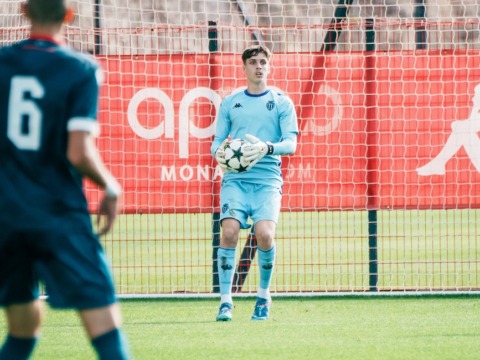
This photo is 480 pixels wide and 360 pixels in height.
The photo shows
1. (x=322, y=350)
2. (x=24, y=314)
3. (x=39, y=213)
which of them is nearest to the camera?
(x=39, y=213)

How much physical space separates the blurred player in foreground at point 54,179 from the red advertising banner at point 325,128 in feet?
18.1

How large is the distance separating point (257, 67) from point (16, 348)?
406 centimetres

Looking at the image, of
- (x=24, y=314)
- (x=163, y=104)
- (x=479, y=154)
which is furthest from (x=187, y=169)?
(x=24, y=314)

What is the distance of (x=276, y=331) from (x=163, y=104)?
318cm

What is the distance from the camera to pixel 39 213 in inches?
153

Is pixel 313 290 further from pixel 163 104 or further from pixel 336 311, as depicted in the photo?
pixel 163 104

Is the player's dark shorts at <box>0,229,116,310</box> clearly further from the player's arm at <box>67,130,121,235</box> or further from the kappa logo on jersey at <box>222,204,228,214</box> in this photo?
the kappa logo on jersey at <box>222,204,228,214</box>

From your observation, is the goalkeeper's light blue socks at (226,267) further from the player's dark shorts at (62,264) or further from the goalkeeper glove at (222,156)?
the player's dark shorts at (62,264)

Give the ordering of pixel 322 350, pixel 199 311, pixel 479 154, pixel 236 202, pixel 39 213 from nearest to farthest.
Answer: pixel 39 213
pixel 322 350
pixel 236 202
pixel 199 311
pixel 479 154

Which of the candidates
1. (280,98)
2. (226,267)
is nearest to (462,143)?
(280,98)

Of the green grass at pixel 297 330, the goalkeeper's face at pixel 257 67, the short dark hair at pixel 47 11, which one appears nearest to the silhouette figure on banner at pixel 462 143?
A: the green grass at pixel 297 330

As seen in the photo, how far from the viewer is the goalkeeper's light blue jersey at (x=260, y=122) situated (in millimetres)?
7879

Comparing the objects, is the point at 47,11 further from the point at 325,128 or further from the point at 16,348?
the point at 325,128

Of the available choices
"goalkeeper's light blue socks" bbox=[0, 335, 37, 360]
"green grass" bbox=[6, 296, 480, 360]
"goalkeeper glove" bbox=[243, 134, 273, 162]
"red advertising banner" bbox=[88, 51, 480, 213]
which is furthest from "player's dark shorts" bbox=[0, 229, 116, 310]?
"red advertising banner" bbox=[88, 51, 480, 213]
